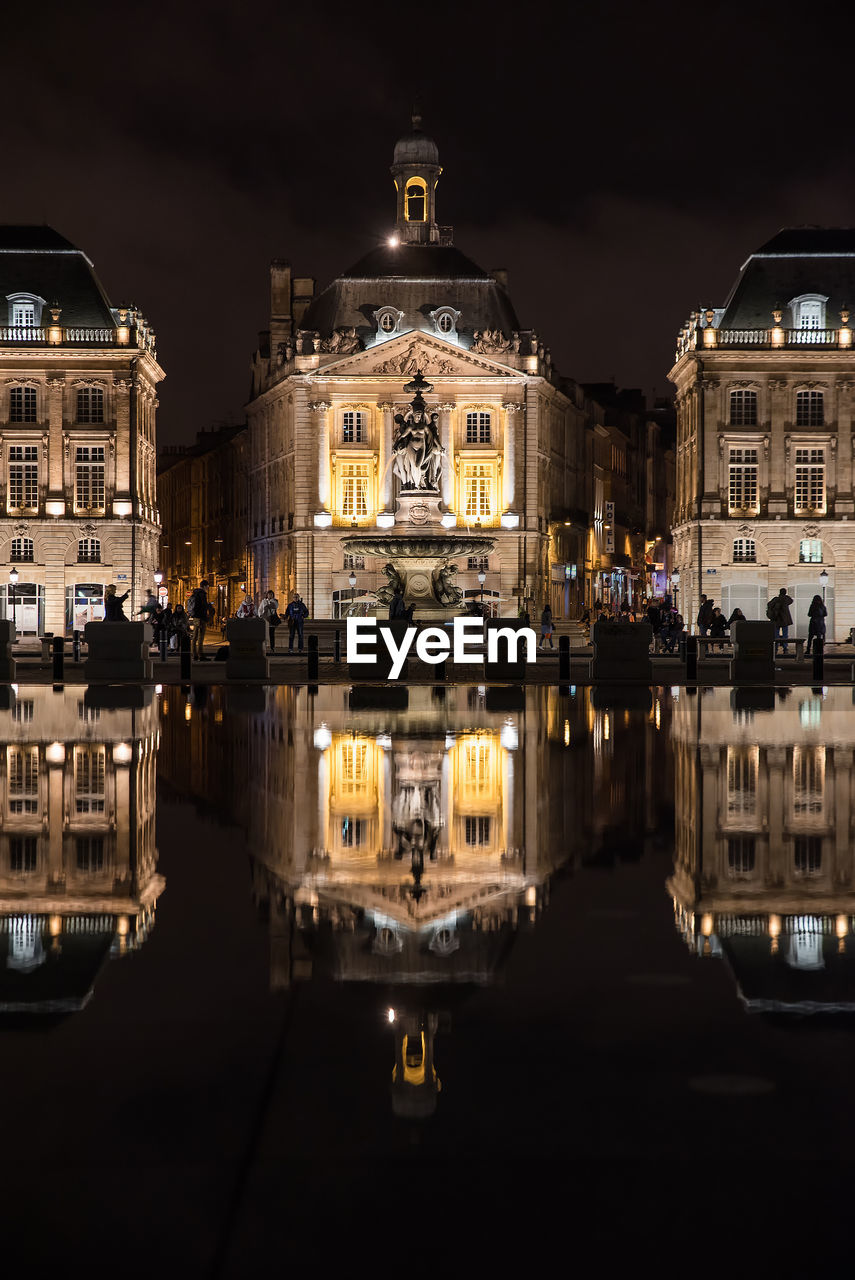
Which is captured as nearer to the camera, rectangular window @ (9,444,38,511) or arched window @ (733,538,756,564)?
arched window @ (733,538,756,564)

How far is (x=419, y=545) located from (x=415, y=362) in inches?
1710

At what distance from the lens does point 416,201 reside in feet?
329

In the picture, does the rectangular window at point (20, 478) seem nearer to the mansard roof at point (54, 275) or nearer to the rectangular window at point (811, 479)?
the mansard roof at point (54, 275)

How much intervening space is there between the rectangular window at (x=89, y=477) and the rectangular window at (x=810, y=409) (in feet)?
118

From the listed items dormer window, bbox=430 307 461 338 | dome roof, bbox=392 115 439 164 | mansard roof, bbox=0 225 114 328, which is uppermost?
dome roof, bbox=392 115 439 164

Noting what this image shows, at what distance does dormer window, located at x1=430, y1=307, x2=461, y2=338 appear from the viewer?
303 feet

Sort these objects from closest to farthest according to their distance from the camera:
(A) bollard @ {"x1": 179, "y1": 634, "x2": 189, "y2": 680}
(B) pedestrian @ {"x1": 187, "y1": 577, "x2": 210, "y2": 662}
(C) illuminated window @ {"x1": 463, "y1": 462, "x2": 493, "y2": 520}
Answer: (A) bollard @ {"x1": 179, "y1": 634, "x2": 189, "y2": 680} → (B) pedestrian @ {"x1": 187, "y1": 577, "x2": 210, "y2": 662} → (C) illuminated window @ {"x1": 463, "y1": 462, "x2": 493, "y2": 520}

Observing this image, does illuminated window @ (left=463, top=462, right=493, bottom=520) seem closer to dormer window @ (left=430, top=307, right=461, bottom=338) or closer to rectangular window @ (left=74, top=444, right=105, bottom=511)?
dormer window @ (left=430, top=307, right=461, bottom=338)

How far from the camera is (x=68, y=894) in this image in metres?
9.20

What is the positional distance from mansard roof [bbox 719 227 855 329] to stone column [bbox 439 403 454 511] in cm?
1538

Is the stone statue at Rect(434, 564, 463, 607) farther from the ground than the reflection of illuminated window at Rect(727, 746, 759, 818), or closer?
farther from the ground

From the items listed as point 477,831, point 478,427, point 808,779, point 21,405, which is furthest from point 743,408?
point 477,831

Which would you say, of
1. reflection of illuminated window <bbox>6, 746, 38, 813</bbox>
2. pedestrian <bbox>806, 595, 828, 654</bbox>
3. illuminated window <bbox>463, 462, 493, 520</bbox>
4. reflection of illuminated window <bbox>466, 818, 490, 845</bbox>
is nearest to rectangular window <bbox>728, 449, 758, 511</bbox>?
illuminated window <bbox>463, 462, 493, 520</bbox>

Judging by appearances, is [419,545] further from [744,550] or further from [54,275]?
[54,275]
